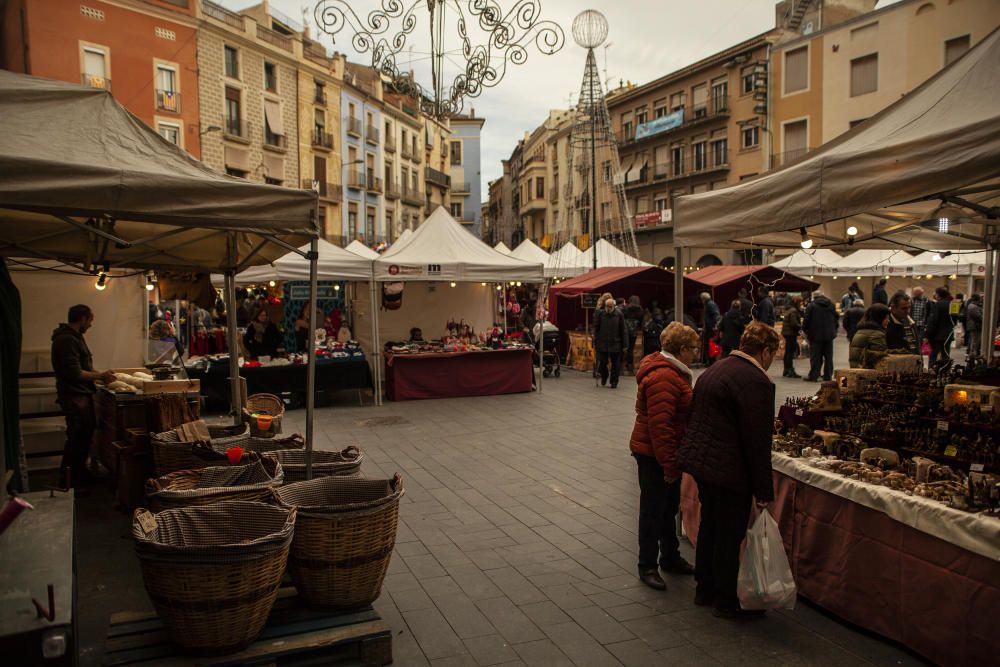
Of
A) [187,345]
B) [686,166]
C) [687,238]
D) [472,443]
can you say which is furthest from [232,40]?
[687,238]

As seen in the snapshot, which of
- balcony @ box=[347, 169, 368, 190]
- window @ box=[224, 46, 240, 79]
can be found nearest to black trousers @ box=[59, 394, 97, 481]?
window @ box=[224, 46, 240, 79]

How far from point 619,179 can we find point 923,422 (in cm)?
1536

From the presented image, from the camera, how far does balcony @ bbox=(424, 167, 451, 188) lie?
51053mm

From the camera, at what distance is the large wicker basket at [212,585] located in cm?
273

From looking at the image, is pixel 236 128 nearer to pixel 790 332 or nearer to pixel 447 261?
pixel 447 261

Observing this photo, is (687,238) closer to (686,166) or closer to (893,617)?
(893,617)

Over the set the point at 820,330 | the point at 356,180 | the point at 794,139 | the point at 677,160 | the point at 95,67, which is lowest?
the point at 820,330

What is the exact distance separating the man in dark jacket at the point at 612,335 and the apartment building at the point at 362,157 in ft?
93.8

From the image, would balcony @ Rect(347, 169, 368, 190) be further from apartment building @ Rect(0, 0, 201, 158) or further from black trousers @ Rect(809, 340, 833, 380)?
black trousers @ Rect(809, 340, 833, 380)

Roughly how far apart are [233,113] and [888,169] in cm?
3229

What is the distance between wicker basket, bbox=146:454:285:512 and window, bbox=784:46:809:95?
32.8 metres

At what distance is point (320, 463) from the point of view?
4.32 metres

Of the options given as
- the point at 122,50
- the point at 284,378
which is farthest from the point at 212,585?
the point at 122,50

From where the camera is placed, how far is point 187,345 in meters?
17.8
